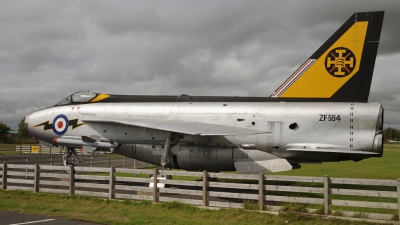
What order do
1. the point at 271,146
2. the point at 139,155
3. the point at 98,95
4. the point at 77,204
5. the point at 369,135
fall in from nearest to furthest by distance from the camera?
the point at 77,204 < the point at 369,135 < the point at 271,146 < the point at 139,155 < the point at 98,95

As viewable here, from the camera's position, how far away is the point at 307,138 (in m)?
13.8

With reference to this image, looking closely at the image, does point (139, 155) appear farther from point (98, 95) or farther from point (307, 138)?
point (307, 138)

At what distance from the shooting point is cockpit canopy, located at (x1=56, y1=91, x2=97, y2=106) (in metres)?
17.5

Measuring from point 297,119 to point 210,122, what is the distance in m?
3.44

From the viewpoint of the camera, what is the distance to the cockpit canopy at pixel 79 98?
1747 centimetres

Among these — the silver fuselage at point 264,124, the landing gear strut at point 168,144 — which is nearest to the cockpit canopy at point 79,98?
the silver fuselage at point 264,124

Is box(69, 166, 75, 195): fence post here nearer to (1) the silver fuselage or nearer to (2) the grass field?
(2) the grass field

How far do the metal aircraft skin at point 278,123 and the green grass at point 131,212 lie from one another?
3447 millimetres

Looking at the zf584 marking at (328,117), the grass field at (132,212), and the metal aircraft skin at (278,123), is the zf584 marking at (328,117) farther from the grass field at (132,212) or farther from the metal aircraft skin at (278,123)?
the grass field at (132,212)

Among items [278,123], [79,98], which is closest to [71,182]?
[79,98]

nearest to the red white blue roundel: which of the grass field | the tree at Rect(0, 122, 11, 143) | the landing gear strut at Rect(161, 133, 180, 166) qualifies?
the grass field

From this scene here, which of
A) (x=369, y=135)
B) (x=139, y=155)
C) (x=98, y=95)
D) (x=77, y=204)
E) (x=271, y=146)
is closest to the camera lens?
(x=77, y=204)

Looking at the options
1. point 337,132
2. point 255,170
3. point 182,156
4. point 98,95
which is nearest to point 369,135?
point 337,132

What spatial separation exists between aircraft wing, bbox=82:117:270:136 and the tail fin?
3.10 m
